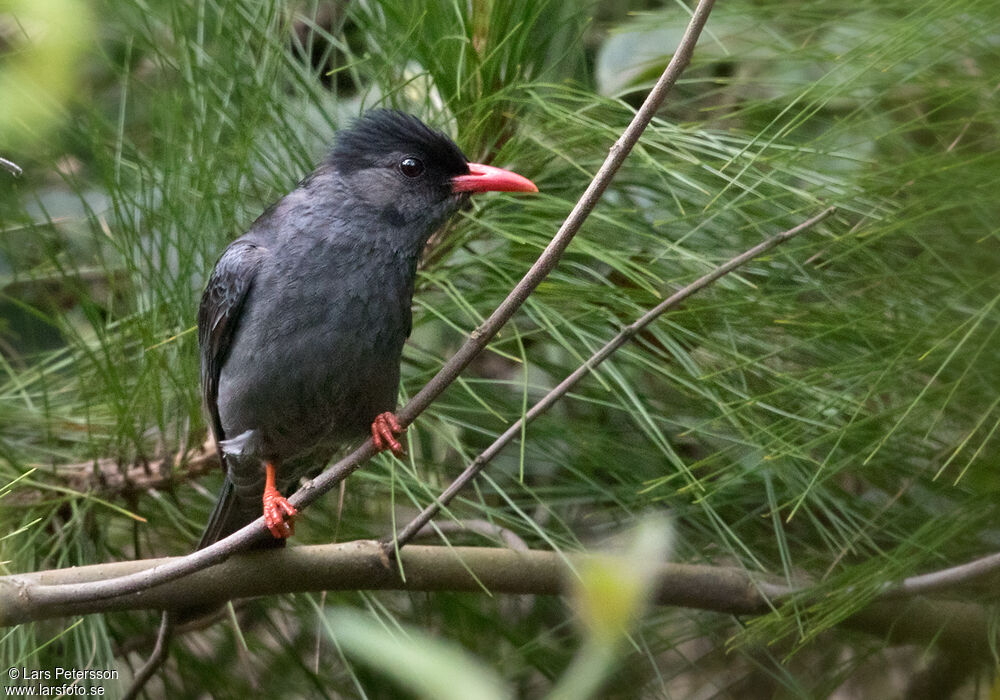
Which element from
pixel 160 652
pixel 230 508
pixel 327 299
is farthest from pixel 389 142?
pixel 160 652

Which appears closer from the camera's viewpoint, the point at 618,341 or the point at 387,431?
the point at 618,341

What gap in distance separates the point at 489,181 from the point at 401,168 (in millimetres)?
349

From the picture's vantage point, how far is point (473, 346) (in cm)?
222

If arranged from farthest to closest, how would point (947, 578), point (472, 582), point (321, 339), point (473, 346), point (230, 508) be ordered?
point (230, 508), point (321, 339), point (472, 582), point (947, 578), point (473, 346)

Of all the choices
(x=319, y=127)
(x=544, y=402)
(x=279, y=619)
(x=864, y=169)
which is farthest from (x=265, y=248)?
(x=864, y=169)

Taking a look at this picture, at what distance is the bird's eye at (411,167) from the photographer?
3.16 metres

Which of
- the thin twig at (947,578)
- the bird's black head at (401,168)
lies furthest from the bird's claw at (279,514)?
the thin twig at (947,578)

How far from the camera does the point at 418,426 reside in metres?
3.38

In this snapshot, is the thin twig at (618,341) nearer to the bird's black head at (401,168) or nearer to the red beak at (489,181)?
the red beak at (489,181)

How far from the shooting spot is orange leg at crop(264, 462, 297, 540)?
9.11 ft

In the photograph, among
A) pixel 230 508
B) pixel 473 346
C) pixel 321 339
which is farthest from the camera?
pixel 230 508

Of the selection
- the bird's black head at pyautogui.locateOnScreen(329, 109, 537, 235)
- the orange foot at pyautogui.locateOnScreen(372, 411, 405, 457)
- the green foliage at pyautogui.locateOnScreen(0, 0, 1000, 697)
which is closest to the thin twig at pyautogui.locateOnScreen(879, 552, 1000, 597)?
the green foliage at pyautogui.locateOnScreen(0, 0, 1000, 697)

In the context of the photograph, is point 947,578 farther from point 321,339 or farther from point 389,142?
point 389,142

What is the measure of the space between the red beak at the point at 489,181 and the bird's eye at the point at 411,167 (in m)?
0.14
